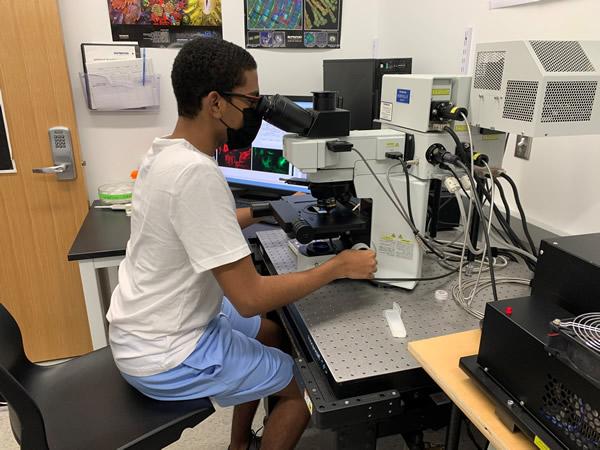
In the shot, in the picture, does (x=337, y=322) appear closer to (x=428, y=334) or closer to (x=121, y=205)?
(x=428, y=334)

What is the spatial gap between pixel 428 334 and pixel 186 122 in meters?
0.77

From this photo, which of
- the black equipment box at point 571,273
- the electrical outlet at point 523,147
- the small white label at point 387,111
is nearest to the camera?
the black equipment box at point 571,273

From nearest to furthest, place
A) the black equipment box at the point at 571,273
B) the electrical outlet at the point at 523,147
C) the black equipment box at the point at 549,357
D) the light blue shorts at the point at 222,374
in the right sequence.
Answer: the black equipment box at the point at 549,357
the black equipment box at the point at 571,273
the light blue shorts at the point at 222,374
the electrical outlet at the point at 523,147

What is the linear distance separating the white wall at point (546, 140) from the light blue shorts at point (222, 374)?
3.19ft

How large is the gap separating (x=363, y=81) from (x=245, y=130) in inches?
38.5

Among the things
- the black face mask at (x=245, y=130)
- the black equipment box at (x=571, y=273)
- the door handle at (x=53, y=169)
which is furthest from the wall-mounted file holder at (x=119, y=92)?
the black equipment box at (x=571, y=273)

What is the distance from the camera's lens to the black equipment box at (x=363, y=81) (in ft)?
6.32

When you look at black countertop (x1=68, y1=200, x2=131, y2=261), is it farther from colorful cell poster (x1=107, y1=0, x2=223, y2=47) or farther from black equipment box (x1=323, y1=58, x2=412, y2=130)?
black equipment box (x1=323, y1=58, x2=412, y2=130)

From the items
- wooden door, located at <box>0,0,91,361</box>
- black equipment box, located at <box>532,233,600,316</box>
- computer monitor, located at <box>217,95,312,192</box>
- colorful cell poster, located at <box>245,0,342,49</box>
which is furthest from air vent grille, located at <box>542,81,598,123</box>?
wooden door, located at <box>0,0,91,361</box>

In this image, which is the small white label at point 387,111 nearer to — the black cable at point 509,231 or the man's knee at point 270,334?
the black cable at point 509,231

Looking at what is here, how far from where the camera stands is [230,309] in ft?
4.90

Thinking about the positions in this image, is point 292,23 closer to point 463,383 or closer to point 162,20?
point 162,20

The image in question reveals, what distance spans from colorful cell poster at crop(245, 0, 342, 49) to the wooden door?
34.2 inches

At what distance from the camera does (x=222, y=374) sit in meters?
1.18
